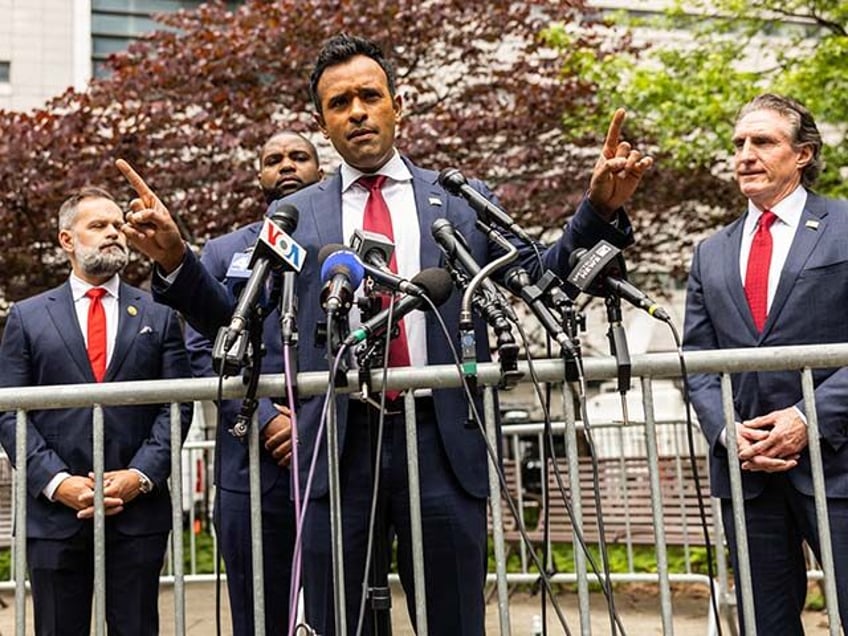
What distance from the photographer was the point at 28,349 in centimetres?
342

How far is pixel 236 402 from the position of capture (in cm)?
326

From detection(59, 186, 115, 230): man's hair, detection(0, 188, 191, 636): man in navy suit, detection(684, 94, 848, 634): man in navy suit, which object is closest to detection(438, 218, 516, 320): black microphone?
detection(684, 94, 848, 634): man in navy suit

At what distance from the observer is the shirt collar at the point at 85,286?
3562mm

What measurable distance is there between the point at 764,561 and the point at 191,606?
14.9 ft

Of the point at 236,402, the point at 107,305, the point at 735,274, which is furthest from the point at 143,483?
the point at 735,274

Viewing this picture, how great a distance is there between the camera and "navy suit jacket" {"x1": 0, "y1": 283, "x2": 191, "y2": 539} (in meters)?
3.16

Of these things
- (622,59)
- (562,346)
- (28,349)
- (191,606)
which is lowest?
(191,606)

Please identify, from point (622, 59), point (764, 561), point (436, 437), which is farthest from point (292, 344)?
point (622, 59)

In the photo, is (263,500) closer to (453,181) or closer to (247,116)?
(453,181)

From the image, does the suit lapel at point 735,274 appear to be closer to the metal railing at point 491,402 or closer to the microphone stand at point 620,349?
the metal railing at point 491,402

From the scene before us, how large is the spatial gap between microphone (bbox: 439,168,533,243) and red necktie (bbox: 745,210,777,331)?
96 centimetres

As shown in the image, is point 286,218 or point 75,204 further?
point 75,204

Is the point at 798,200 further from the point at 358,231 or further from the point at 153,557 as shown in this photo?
the point at 153,557

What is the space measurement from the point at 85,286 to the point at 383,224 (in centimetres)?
150
